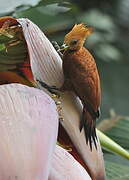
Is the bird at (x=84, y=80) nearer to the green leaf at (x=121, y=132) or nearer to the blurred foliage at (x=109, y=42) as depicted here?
the green leaf at (x=121, y=132)

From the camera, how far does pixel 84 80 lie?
0.43 metres

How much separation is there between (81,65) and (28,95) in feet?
0.22

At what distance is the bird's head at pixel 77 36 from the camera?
447 millimetres

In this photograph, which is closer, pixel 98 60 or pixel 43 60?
pixel 43 60

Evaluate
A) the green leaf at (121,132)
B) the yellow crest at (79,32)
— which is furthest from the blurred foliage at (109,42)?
the yellow crest at (79,32)

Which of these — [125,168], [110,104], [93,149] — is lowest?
[110,104]

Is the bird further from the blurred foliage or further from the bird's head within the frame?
the blurred foliage

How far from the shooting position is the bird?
432mm

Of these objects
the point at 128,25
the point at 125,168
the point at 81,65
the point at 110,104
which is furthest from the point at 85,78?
the point at 128,25

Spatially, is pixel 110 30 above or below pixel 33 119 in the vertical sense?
below

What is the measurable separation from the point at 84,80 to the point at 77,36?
0.14 feet

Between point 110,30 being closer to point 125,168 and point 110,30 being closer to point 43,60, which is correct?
point 125,168

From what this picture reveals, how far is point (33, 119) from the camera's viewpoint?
0.38m

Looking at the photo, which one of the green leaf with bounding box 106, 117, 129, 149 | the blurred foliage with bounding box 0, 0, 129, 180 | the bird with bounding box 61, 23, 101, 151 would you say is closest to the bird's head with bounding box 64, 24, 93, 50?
the bird with bounding box 61, 23, 101, 151
